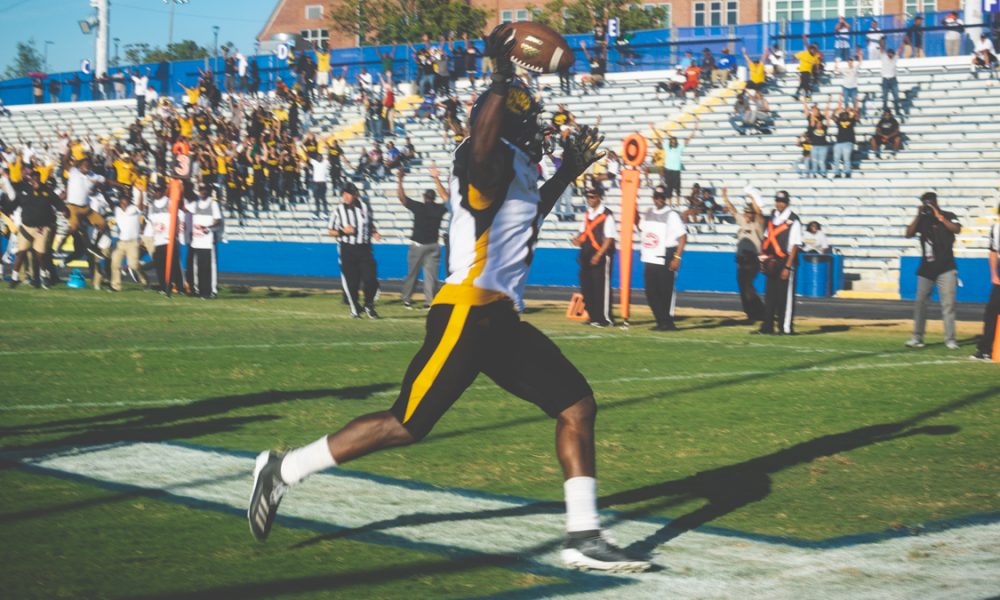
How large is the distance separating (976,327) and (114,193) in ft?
97.4

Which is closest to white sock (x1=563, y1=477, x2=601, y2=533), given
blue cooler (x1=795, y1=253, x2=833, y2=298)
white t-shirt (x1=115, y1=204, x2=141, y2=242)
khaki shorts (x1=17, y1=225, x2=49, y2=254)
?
white t-shirt (x1=115, y1=204, x2=141, y2=242)

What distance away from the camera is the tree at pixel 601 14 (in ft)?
197

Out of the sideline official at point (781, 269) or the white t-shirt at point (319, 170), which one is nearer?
the sideline official at point (781, 269)

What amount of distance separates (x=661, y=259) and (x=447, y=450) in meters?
10.7

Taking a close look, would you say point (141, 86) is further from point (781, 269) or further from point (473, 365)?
point (473, 365)

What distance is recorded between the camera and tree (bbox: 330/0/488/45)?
204 ft

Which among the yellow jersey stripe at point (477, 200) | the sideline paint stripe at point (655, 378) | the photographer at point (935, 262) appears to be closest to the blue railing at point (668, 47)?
the photographer at point (935, 262)

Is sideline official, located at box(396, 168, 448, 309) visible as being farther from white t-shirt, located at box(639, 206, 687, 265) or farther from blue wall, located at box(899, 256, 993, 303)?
blue wall, located at box(899, 256, 993, 303)

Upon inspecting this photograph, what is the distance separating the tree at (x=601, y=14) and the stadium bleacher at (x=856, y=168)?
69.3 ft

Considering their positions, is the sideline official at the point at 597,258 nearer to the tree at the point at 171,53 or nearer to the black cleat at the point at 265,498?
the black cleat at the point at 265,498

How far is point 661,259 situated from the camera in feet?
61.0

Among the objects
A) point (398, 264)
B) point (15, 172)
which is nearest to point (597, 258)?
point (398, 264)

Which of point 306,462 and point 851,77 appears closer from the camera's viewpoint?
point 306,462

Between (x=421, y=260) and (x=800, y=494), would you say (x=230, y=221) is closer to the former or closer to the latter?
(x=421, y=260)
